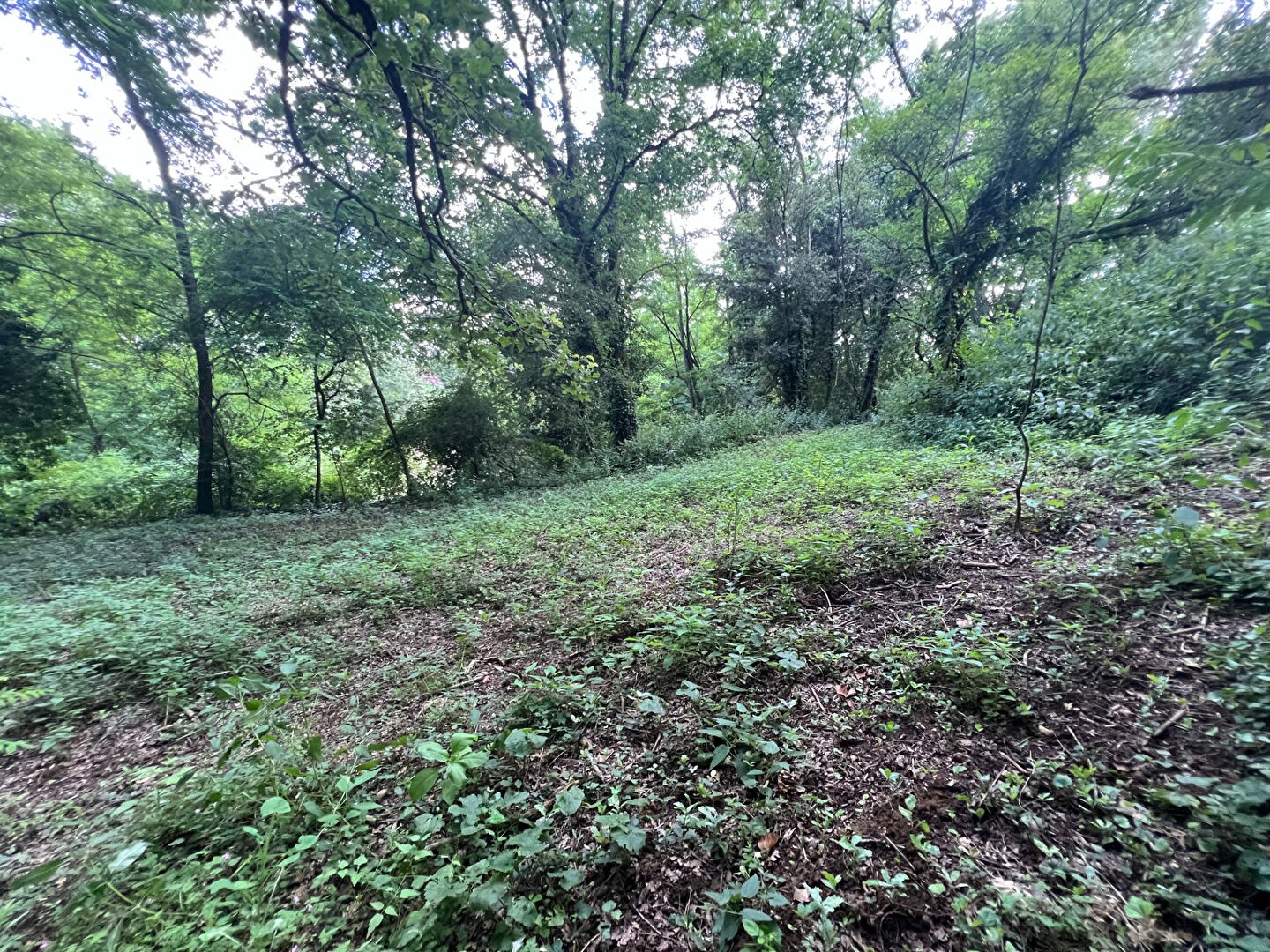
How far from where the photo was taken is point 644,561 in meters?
4.32

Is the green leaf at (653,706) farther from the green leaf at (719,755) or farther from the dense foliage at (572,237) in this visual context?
the dense foliage at (572,237)

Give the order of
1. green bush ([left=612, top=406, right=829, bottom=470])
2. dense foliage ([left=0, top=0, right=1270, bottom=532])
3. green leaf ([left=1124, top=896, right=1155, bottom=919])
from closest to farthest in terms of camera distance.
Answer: green leaf ([left=1124, top=896, right=1155, bottom=919]) < dense foliage ([left=0, top=0, right=1270, bottom=532]) < green bush ([left=612, top=406, right=829, bottom=470])

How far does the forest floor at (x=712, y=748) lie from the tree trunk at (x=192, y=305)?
7176 millimetres

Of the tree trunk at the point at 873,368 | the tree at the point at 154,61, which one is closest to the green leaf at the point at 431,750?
the tree at the point at 154,61

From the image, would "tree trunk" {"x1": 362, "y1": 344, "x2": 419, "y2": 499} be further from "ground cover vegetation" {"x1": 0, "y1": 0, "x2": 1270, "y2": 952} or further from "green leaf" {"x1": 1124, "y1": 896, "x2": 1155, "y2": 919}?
"green leaf" {"x1": 1124, "y1": 896, "x2": 1155, "y2": 919}

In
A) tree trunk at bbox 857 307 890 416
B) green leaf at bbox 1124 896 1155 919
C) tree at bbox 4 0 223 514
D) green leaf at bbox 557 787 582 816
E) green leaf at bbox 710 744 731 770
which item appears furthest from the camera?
tree trunk at bbox 857 307 890 416

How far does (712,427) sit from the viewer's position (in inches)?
483

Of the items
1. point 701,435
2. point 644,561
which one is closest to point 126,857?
point 644,561

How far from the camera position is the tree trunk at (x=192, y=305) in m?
7.98

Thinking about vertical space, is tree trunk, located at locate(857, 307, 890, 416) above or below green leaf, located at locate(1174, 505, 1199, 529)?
above

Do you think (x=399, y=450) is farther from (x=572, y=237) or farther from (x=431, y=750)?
(x=431, y=750)

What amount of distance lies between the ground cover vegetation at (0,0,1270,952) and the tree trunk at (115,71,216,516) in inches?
4.4

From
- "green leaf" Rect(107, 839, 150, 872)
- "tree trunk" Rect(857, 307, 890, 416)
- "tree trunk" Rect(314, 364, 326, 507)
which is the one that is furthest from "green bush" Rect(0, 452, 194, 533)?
"tree trunk" Rect(857, 307, 890, 416)

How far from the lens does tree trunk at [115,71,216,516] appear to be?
314 inches
